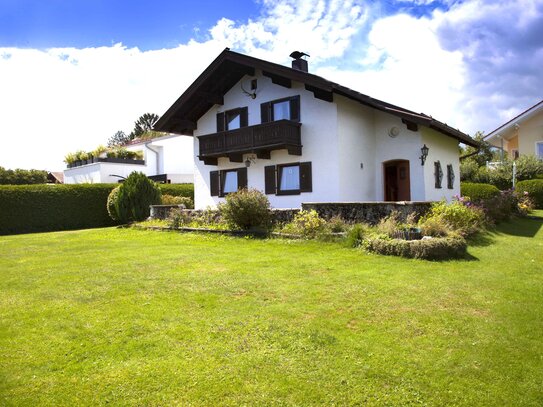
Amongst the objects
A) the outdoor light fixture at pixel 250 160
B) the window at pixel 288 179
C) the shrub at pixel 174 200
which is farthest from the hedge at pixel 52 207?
the window at pixel 288 179

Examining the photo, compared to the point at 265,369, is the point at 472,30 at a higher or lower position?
higher

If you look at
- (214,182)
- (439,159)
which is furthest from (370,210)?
(214,182)

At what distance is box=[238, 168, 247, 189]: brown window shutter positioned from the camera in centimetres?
2016

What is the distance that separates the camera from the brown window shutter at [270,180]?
18.9m

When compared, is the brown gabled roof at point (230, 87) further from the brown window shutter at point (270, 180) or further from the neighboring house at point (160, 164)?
the neighboring house at point (160, 164)

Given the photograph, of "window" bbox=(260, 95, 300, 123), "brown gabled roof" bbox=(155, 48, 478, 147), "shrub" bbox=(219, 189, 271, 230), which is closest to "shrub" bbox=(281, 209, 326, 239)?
"shrub" bbox=(219, 189, 271, 230)

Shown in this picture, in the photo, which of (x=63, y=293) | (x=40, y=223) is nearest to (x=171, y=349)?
(x=63, y=293)

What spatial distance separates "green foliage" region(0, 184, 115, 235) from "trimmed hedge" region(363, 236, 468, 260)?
18605 millimetres

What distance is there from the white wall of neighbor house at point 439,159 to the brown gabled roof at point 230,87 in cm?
46

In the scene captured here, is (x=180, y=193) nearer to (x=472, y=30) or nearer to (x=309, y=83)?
(x=309, y=83)

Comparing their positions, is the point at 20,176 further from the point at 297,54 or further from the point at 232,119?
the point at 297,54

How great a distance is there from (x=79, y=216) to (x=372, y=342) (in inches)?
865

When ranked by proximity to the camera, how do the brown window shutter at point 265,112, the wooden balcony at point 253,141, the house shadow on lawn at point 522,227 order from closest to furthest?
1. the house shadow on lawn at point 522,227
2. the wooden balcony at point 253,141
3. the brown window shutter at point 265,112

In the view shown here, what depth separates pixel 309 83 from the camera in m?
16.4
